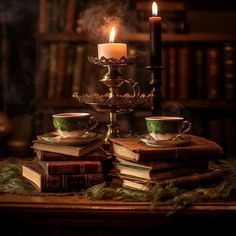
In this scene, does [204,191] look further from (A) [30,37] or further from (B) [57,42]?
(A) [30,37]

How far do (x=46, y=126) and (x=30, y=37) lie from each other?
471 mm

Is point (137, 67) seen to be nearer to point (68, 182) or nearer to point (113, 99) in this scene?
point (113, 99)

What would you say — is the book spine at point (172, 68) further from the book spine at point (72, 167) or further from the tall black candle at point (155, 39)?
the book spine at point (72, 167)

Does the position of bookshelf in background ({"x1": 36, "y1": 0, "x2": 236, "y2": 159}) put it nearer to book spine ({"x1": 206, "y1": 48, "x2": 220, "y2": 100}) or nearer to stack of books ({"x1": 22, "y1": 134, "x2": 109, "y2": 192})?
book spine ({"x1": 206, "y1": 48, "x2": 220, "y2": 100})

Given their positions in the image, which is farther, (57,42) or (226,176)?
(57,42)

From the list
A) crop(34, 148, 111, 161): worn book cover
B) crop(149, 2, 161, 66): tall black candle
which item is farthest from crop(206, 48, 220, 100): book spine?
crop(34, 148, 111, 161): worn book cover

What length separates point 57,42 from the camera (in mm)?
2174

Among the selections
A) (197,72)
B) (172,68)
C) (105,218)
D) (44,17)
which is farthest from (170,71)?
(105,218)

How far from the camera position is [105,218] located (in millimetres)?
995

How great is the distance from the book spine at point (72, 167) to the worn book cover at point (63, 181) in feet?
0.04

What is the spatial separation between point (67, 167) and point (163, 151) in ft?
0.69

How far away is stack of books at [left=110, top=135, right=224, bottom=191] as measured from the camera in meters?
1.03

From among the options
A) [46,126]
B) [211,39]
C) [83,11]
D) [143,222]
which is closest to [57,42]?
[83,11]

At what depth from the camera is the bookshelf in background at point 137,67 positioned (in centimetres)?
215
